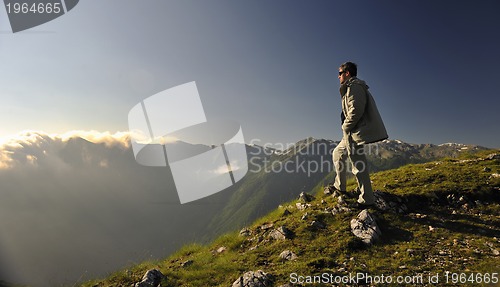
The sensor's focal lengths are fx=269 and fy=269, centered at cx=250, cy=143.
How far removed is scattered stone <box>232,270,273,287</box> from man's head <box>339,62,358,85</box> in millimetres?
6636

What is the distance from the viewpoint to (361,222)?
25.4 ft

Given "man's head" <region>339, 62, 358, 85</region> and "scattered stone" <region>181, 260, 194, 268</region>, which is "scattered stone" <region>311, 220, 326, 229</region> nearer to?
"scattered stone" <region>181, 260, 194, 268</region>

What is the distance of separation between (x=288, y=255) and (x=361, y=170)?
3.75m

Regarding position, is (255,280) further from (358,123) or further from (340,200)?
(358,123)

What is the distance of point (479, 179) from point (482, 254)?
620cm

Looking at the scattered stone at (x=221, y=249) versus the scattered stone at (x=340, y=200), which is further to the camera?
the scattered stone at (x=340, y=200)

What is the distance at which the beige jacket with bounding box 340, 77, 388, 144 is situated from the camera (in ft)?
27.5

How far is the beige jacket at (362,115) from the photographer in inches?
330

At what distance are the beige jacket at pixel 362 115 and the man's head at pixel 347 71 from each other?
0.29 metres

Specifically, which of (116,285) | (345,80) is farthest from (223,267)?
(345,80)

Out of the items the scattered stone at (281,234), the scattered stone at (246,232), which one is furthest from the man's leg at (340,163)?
the scattered stone at (246,232)

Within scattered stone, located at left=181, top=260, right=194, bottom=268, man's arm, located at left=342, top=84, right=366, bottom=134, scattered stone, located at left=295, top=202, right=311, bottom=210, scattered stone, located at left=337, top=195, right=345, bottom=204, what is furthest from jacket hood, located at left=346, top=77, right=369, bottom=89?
scattered stone, located at left=181, top=260, right=194, bottom=268

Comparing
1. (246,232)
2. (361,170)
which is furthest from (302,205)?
(361,170)

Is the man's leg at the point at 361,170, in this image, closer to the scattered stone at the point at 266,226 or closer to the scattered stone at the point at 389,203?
the scattered stone at the point at 389,203
